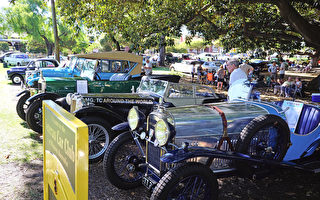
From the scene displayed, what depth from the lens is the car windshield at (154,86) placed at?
18.9 feet

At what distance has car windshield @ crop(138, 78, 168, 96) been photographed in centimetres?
576

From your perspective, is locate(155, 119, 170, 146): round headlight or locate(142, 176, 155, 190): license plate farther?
locate(142, 176, 155, 190): license plate

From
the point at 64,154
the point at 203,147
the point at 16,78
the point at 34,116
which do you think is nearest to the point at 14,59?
the point at 16,78

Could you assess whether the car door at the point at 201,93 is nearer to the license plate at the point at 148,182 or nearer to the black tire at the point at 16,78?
the license plate at the point at 148,182

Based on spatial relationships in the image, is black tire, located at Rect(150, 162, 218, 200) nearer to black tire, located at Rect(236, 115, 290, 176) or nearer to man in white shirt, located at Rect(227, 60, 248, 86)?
black tire, located at Rect(236, 115, 290, 176)

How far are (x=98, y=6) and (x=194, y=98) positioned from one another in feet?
20.6

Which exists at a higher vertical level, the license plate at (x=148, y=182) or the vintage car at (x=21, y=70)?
the vintage car at (x=21, y=70)

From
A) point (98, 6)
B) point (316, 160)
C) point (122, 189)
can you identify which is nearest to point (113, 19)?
point (98, 6)

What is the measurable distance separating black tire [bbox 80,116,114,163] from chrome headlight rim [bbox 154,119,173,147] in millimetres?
2081

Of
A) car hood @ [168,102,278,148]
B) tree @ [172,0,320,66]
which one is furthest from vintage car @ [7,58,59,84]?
car hood @ [168,102,278,148]

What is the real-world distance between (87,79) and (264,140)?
19.3 feet

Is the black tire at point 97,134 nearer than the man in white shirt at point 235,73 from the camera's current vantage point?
Yes

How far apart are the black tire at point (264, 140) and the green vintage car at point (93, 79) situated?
4.74 metres

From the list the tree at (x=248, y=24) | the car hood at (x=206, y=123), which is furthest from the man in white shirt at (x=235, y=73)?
the tree at (x=248, y=24)
